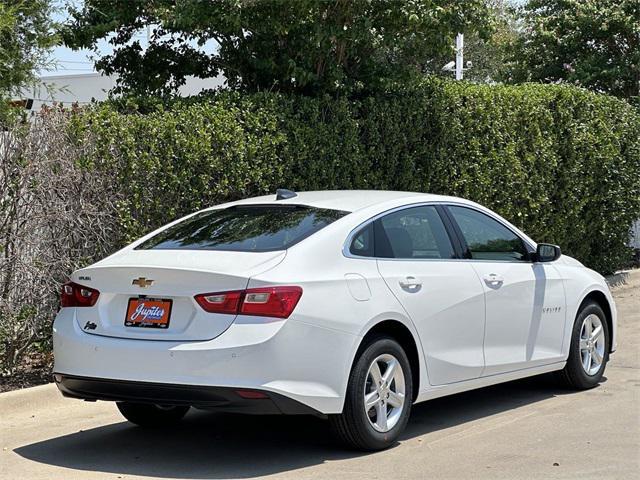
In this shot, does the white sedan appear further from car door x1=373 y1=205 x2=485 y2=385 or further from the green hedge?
the green hedge

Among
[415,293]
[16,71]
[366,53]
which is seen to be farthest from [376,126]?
[415,293]

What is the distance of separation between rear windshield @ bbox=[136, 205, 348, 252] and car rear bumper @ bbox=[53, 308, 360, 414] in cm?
67

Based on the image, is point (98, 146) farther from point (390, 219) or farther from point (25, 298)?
point (390, 219)

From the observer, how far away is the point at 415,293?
22.3 feet

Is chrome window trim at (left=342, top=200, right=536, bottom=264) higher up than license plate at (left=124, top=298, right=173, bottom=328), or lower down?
higher up

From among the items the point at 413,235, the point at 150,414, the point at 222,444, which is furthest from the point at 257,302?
the point at 150,414

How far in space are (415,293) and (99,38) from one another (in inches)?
246

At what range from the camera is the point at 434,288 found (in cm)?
696

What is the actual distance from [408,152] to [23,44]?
Result: 4.65 metres

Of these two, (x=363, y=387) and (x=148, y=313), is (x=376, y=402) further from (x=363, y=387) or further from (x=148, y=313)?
(x=148, y=313)

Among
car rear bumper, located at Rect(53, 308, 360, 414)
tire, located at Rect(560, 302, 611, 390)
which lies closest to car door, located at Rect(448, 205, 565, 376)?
tire, located at Rect(560, 302, 611, 390)

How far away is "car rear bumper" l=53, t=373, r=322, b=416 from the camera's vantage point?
5.86 meters

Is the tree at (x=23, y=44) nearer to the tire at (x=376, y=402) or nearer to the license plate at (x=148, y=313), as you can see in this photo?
the license plate at (x=148, y=313)

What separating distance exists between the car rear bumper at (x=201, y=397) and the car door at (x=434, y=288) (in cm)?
111
